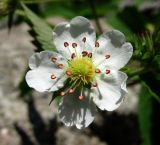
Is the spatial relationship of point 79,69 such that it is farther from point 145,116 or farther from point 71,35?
point 145,116

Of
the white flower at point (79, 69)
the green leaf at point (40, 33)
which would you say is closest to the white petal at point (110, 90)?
the white flower at point (79, 69)

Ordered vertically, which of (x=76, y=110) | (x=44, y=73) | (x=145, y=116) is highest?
(x=44, y=73)

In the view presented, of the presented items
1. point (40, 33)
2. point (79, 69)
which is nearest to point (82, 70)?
point (79, 69)

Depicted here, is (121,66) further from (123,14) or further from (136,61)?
(123,14)

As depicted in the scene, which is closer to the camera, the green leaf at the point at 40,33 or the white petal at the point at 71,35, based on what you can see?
the white petal at the point at 71,35

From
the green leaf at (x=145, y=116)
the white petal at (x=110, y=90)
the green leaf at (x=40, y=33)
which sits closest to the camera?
the white petal at (x=110, y=90)

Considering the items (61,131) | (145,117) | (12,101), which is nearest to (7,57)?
(12,101)

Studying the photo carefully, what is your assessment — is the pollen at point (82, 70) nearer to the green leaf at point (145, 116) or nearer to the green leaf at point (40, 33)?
the green leaf at point (40, 33)
